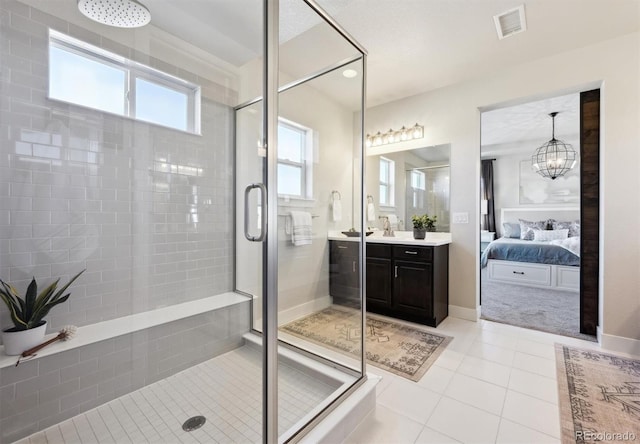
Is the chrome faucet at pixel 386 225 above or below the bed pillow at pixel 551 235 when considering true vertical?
above

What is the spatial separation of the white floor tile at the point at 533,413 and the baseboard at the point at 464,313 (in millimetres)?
1339

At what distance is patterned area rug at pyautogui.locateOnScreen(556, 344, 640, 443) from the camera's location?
1507mm

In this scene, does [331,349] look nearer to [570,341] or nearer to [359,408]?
[359,408]

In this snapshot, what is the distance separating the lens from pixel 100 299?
1.77m

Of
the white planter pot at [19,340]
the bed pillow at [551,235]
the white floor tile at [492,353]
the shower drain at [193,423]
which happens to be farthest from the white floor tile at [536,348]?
the bed pillow at [551,235]

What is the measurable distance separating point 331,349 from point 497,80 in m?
3.12

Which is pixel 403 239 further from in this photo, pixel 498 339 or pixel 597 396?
pixel 597 396

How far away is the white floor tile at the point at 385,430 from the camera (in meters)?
1.48

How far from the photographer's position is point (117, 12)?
174cm

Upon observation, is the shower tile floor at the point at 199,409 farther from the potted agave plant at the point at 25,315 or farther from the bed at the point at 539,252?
the bed at the point at 539,252

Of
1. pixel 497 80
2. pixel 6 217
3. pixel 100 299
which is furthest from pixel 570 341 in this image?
pixel 6 217

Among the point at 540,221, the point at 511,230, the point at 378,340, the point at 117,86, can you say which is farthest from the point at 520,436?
the point at 540,221

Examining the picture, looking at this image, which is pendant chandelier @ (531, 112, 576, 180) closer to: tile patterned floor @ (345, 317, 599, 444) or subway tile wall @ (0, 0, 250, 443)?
tile patterned floor @ (345, 317, 599, 444)

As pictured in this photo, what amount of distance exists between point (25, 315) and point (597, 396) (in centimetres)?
333
